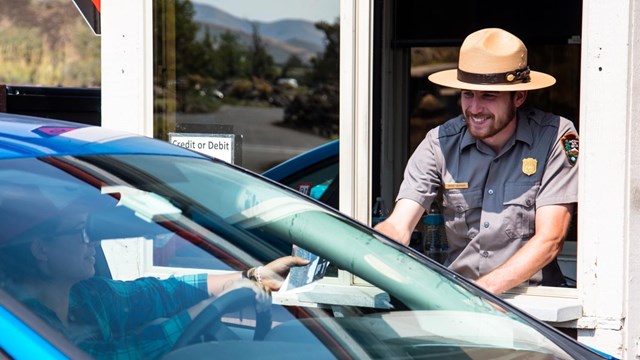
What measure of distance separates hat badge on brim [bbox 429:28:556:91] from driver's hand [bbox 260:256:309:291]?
54.0 inches

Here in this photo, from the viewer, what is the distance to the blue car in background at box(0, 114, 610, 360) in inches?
93.7

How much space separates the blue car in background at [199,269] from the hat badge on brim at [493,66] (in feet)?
3.88

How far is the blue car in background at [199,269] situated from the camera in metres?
2.38

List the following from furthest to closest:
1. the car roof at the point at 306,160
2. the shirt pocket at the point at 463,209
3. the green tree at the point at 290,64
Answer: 1. the green tree at the point at 290,64
2. the car roof at the point at 306,160
3. the shirt pocket at the point at 463,209

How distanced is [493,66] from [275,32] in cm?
2900

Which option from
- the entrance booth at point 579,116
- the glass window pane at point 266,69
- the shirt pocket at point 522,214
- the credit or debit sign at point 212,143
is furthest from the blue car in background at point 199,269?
the glass window pane at point 266,69

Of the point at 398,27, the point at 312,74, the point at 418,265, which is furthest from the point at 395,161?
the point at 312,74

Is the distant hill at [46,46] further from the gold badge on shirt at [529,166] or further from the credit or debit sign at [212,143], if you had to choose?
the gold badge on shirt at [529,166]

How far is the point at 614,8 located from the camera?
12.8 feet

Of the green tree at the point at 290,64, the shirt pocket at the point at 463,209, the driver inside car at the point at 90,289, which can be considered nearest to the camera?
the driver inside car at the point at 90,289

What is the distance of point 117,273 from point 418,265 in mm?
809

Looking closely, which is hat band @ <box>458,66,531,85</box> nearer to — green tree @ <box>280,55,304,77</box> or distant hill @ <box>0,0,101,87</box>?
distant hill @ <box>0,0,101,87</box>

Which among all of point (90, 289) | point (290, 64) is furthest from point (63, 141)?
point (290, 64)

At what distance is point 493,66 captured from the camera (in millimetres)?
3953
